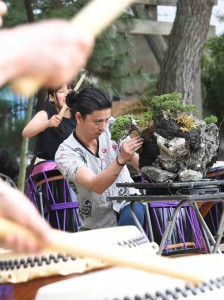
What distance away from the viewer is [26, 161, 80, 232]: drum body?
4645 millimetres

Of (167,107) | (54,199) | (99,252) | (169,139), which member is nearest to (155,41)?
(54,199)

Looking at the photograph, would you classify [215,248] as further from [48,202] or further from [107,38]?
[107,38]

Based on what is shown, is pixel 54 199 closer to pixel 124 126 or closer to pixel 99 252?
pixel 124 126

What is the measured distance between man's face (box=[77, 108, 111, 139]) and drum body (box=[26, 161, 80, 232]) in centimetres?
76

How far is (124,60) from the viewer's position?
25.6 feet

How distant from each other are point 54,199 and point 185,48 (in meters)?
2.51

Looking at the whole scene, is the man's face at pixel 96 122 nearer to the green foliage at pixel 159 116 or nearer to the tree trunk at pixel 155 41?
the green foliage at pixel 159 116

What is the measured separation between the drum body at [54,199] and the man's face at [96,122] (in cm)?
76

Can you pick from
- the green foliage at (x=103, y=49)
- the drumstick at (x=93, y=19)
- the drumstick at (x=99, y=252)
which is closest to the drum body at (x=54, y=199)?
the green foliage at (x=103, y=49)

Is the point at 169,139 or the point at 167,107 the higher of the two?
the point at 167,107

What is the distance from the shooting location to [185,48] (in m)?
6.71

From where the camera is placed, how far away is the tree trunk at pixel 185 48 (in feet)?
21.8

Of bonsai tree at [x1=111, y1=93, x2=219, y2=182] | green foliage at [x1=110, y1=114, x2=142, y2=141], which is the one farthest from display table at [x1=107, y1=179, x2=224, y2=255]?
green foliage at [x1=110, y1=114, x2=142, y2=141]

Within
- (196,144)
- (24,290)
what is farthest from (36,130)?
(24,290)
